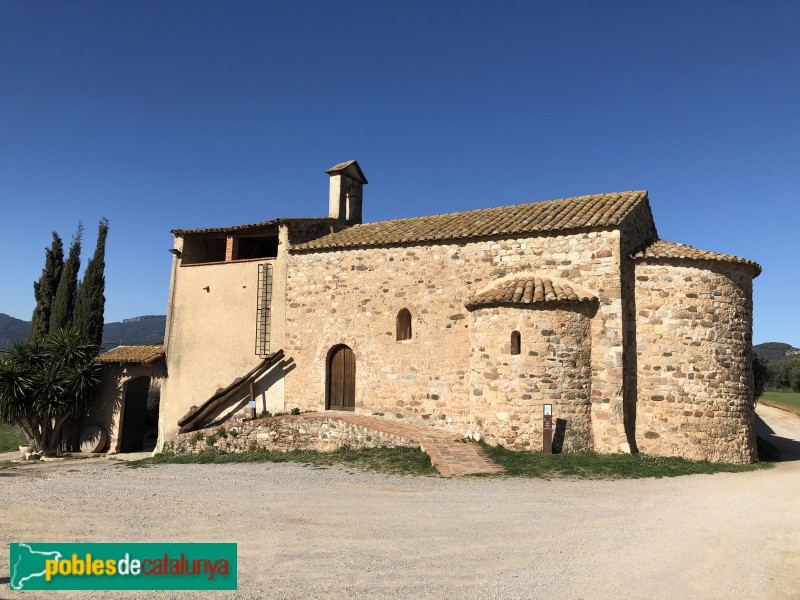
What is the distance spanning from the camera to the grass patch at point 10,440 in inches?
867

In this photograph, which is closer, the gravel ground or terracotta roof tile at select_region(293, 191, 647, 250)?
the gravel ground

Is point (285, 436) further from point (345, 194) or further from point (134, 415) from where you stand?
point (345, 194)

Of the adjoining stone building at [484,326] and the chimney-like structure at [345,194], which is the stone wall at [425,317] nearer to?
the adjoining stone building at [484,326]

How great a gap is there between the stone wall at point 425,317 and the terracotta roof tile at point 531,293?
30cm

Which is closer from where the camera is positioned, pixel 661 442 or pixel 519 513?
pixel 519 513

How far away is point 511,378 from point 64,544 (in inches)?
374

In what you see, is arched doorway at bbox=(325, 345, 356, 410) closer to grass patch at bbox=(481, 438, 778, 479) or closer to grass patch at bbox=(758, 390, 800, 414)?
grass patch at bbox=(481, 438, 778, 479)

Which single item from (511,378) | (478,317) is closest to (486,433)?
(511,378)

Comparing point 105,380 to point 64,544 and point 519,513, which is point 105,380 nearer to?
point 64,544

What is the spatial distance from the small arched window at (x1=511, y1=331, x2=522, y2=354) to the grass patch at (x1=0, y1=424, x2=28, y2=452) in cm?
1919

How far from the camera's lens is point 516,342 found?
13547 mm

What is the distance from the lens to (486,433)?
1355 cm

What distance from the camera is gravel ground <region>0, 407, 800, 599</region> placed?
18.0ft

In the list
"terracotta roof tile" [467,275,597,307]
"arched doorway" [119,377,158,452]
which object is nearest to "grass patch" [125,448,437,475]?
"terracotta roof tile" [467,275,597,307]
